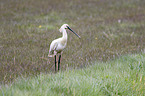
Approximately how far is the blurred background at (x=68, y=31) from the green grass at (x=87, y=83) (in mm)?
389

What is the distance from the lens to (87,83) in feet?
13.5

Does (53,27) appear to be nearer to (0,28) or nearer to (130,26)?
(0,28)

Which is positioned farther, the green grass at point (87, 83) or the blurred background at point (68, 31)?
the blurred background at point (68, 31)

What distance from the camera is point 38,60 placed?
5695mm

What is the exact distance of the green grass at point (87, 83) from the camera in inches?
149

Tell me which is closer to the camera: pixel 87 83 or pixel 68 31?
pixel 87 83

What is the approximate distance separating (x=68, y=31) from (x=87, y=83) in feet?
17.1

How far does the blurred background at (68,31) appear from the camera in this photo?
5582 millimetres

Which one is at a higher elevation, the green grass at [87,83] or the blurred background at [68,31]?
the blurred background at [68,31]

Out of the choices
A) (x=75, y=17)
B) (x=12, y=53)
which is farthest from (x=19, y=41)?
(x=75, y=17)

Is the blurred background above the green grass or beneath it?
above

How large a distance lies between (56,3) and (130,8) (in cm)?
541

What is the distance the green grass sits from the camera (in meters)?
3.79

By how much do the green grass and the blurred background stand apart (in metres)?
0.39
